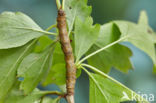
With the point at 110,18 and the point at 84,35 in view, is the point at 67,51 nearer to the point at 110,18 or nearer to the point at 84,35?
the point at 84,35

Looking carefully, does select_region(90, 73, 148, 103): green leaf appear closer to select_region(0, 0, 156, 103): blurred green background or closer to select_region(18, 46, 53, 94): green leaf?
select_region(18, 46, 53, 94): green leaf

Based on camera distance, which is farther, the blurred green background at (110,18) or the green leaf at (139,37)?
the blurred green background at (110,18)

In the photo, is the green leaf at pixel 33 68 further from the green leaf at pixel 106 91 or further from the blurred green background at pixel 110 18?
the blurred green background at pixel 110 18

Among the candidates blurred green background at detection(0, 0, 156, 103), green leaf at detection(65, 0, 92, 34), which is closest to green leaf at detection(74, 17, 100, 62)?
green leaf at detection(65, 0, 92, 34)

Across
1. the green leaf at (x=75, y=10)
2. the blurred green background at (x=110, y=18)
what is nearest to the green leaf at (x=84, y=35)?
the green leaf at (x=75, y=10)

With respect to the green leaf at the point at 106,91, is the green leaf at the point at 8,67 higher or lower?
higher

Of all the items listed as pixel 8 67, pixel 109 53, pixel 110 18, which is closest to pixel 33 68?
pixel 8 67
